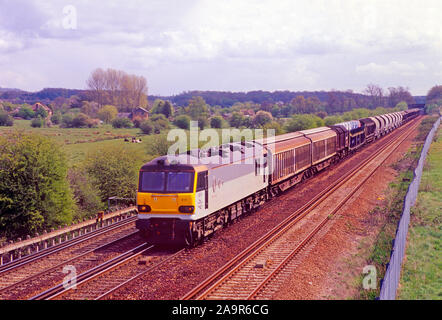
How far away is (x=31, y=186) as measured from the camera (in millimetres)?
21078

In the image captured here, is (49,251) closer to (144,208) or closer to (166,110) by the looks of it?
(144,208)

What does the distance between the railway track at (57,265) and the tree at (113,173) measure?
37.9ft

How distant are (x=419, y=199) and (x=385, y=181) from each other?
19.2ft

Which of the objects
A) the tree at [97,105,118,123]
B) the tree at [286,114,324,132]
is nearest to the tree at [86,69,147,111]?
the tree at [97,105,118,123]

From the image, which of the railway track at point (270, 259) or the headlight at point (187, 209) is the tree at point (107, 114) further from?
the headlight at point (187, 209)

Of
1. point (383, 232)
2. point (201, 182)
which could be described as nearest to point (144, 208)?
point (201, 182)

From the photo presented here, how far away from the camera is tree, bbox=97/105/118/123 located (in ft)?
385

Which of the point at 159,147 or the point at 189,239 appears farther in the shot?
the point at 159,147

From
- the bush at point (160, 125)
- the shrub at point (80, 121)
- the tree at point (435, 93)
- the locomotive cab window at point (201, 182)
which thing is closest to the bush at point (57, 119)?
the shrub at point (80, 121)

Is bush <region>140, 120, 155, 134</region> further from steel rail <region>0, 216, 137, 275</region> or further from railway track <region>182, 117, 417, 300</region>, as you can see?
steel rail <region>0, 216, 137, 275</region>

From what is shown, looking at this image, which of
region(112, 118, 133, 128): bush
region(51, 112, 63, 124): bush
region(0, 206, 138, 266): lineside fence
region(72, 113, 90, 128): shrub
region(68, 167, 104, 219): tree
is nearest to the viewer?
region(0, 206, 138, 266): lineside fence

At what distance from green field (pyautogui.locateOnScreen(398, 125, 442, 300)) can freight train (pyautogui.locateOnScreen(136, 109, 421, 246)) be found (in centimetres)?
684

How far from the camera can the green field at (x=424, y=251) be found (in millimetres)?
12164

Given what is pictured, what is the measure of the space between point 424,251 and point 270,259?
5729 millimetres
